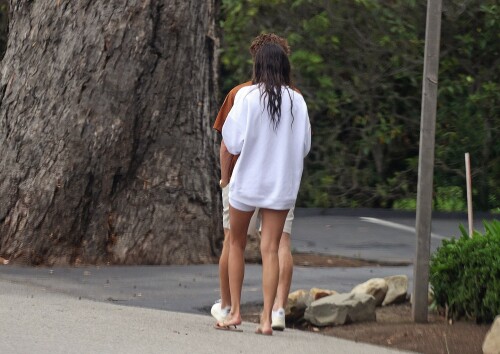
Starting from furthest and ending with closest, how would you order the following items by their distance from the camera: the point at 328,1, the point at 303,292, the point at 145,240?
the point at 328,1, the point at 145,240, the point at 303,292

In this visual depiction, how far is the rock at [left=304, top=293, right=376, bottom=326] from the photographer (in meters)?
9.39

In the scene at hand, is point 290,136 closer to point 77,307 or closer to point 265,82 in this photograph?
point 265,82

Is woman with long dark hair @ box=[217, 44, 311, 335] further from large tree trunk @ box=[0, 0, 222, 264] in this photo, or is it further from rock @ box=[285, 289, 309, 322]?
large tree trunk @ box=[0, 0, 222, 264]

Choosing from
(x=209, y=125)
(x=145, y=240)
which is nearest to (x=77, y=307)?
(x=145, y=240)

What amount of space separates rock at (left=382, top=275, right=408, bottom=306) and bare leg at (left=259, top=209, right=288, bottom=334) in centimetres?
194

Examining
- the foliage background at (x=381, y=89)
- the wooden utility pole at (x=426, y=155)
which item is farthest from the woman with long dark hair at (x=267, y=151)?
the foliage background at (x=381, y=89)

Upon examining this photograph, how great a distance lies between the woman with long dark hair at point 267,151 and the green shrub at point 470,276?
135cm

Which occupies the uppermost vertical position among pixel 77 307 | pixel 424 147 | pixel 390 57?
pixel 390 57

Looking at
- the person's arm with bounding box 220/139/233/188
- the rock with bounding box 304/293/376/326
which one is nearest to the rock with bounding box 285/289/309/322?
the rock with bounding box 304/293/376/326

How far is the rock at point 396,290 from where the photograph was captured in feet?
34.0

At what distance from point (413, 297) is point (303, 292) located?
1011 millimetres

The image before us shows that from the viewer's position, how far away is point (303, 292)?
9938mm

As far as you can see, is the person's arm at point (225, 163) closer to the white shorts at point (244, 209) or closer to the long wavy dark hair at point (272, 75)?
the white shorts at point (244, 209)

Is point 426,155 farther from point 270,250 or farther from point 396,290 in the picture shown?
point 396,290
